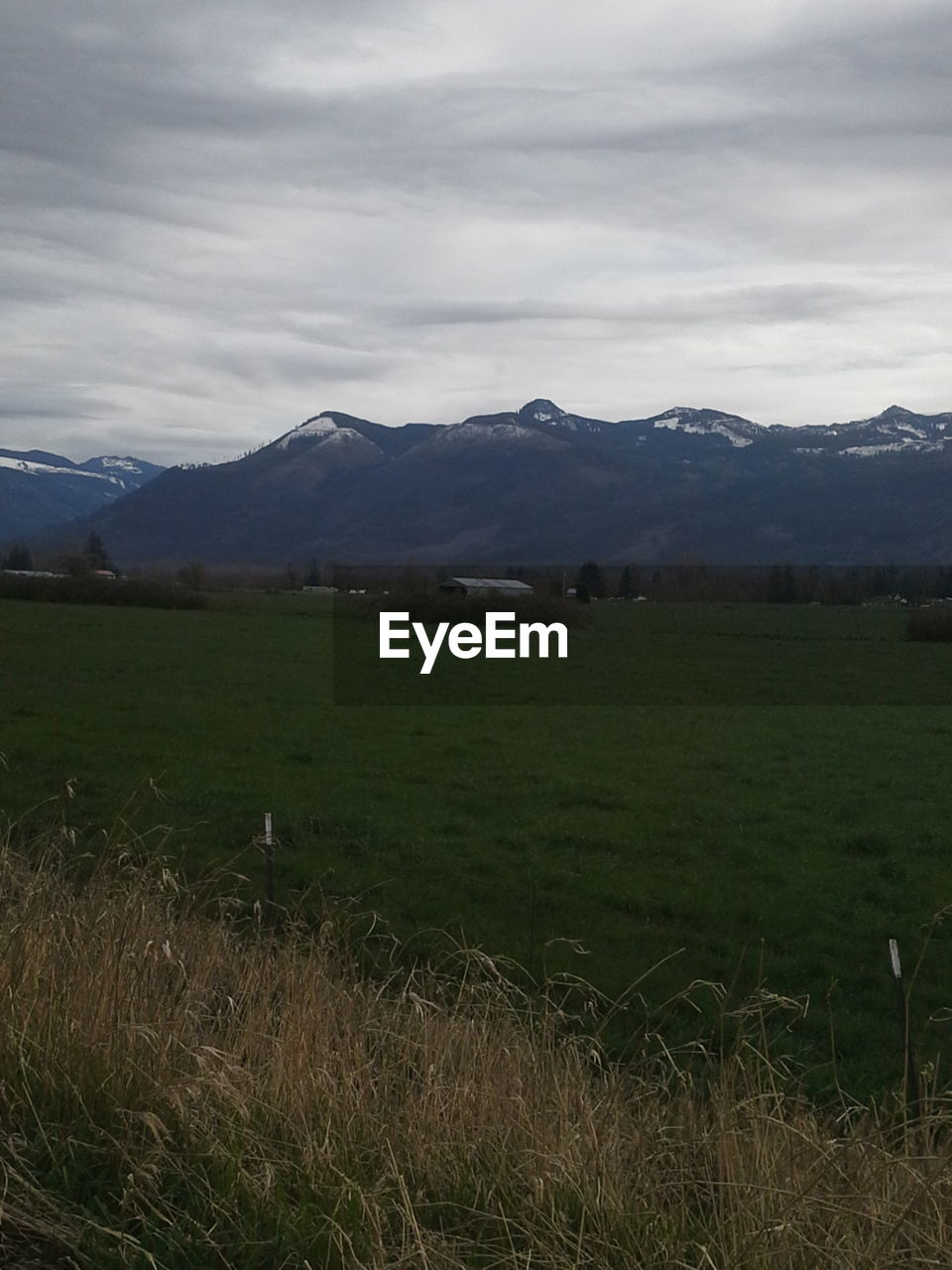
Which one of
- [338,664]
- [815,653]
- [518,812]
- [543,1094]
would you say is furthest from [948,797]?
[815,653]

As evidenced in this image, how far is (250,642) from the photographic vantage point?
168ft

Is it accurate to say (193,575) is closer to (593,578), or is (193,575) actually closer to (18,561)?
(18,561)

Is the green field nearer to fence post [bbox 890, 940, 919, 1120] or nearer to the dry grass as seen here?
fence post [bbox 890, 940, 919, 1120]

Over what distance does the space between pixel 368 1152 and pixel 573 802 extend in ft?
44.0

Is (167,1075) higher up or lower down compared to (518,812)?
higher up

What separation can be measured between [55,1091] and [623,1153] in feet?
7.75

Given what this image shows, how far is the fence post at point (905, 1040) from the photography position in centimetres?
509

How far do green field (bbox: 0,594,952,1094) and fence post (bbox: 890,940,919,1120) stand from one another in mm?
390

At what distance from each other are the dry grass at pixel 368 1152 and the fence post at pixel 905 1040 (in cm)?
27

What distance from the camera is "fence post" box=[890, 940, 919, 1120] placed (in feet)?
16.7

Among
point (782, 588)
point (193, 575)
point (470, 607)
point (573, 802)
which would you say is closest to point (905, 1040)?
point (573, 802)

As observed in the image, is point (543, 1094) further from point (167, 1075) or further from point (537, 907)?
point (537, 907)

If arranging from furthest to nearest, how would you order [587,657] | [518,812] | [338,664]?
1. [587,657]
2. [338,664]
3. [518,812]

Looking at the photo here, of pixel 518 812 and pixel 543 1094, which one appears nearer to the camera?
pixel 543 1094
